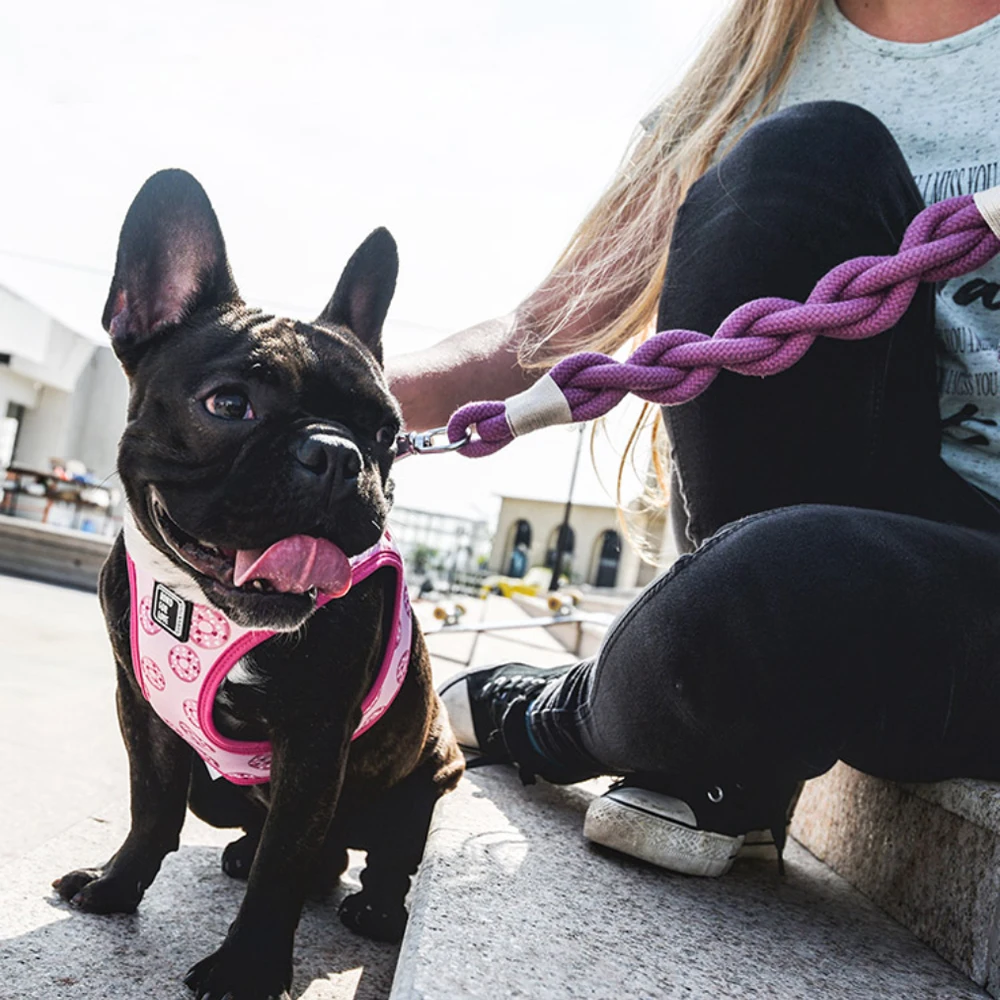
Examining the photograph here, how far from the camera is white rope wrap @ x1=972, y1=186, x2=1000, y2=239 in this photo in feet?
3.59

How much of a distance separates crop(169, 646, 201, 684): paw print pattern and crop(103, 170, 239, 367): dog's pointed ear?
39 centimetres

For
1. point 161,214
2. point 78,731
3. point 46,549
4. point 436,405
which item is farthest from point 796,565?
point 46,549

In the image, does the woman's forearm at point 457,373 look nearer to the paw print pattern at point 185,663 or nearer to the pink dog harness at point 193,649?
the pink dog harness at point 193,649

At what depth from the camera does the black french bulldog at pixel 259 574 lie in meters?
1.07

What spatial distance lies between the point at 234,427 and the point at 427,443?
31 centimetres

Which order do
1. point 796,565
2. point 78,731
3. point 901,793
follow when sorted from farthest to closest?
point 78,731, point 901,793, point 796,565

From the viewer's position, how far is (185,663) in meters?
1.15

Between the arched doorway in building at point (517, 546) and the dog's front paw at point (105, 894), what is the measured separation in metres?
35.4

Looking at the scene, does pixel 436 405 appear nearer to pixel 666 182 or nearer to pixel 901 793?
pixel 666 182

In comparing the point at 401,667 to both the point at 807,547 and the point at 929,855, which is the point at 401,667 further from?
the point at 929,855

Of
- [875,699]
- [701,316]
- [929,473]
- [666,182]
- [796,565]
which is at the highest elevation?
[666,182]

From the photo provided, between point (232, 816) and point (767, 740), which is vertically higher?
point (767, 740)

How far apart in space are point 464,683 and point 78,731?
5.93ft

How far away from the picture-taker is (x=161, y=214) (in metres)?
1.25
